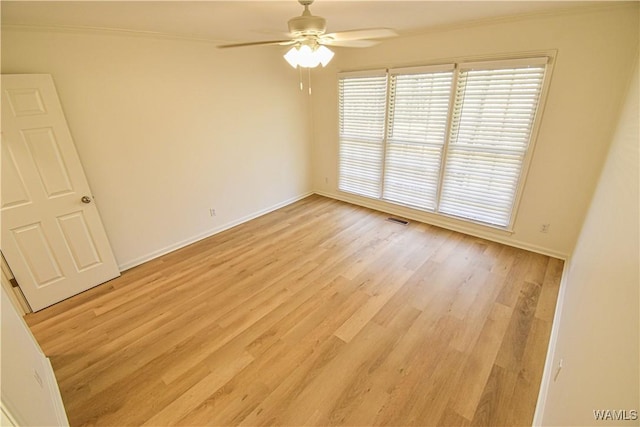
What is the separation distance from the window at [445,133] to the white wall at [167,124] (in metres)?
1.23

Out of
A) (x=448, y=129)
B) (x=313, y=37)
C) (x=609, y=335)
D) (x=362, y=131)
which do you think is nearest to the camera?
(x=609, y=335)

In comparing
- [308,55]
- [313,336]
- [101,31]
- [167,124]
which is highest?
[101,31]

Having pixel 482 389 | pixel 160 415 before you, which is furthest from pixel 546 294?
pixel 160 415

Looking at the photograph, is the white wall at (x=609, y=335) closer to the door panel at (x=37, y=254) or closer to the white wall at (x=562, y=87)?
the white wall at (x=562, y=87)

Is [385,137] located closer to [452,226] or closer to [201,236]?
[452,226]

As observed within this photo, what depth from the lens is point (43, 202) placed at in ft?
8.23

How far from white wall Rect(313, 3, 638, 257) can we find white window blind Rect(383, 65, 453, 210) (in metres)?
0.24

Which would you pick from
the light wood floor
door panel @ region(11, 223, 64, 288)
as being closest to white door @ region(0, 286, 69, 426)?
the light wood floor

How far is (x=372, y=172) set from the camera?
177 inches

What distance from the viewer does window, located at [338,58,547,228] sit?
3006mm

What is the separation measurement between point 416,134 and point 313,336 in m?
2.94

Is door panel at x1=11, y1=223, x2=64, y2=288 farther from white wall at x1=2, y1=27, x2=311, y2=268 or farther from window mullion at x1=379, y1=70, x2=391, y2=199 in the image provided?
window mullion at x1=379, y1=70, x2=391, y2=199

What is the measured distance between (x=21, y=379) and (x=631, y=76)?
14.8 ft

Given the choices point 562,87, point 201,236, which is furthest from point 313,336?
point 562,87
